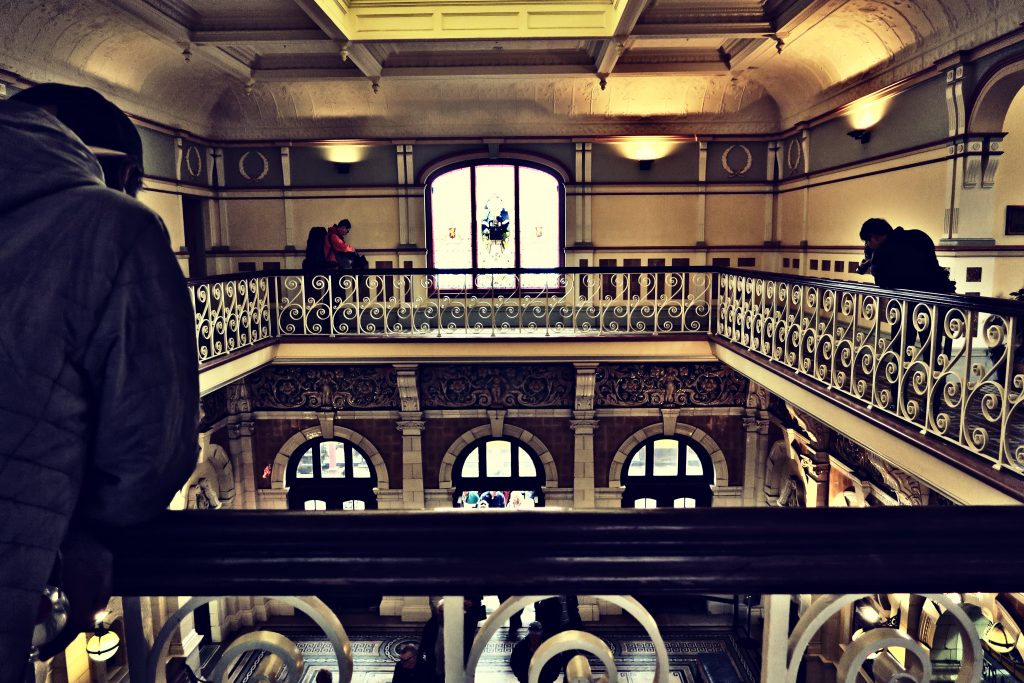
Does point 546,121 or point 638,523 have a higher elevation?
point 546,121

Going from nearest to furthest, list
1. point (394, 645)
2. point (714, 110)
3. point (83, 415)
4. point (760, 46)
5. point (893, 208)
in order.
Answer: point (83, 415) → point (893, 208) → point (760, 46) → point (394, 645) → point (714, 110)

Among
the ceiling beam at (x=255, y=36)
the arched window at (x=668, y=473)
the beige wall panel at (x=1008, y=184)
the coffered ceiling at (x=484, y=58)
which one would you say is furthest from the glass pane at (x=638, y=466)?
the ceiling beam at (x=255, y=36)

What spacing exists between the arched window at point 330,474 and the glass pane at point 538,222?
3911 millimetres

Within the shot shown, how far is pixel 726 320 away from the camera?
864cm

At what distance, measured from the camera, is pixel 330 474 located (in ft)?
36.4

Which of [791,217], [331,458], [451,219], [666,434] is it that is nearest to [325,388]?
[331,458]

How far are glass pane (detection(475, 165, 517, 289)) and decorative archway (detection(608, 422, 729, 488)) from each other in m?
3.17

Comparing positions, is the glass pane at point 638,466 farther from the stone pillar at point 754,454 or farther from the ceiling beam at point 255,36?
the ceiling beam at point 255,36

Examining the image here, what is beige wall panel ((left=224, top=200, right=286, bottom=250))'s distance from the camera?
11336mm

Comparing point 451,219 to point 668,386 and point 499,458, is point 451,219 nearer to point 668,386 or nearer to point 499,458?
point 499,458

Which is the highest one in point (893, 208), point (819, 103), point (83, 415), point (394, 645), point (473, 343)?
point (819, 103)

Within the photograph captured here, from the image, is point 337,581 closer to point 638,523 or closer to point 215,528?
point 215,528

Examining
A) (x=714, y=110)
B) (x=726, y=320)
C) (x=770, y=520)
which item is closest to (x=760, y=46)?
(x=714, y=110)

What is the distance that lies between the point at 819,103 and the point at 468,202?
532 centimetres
